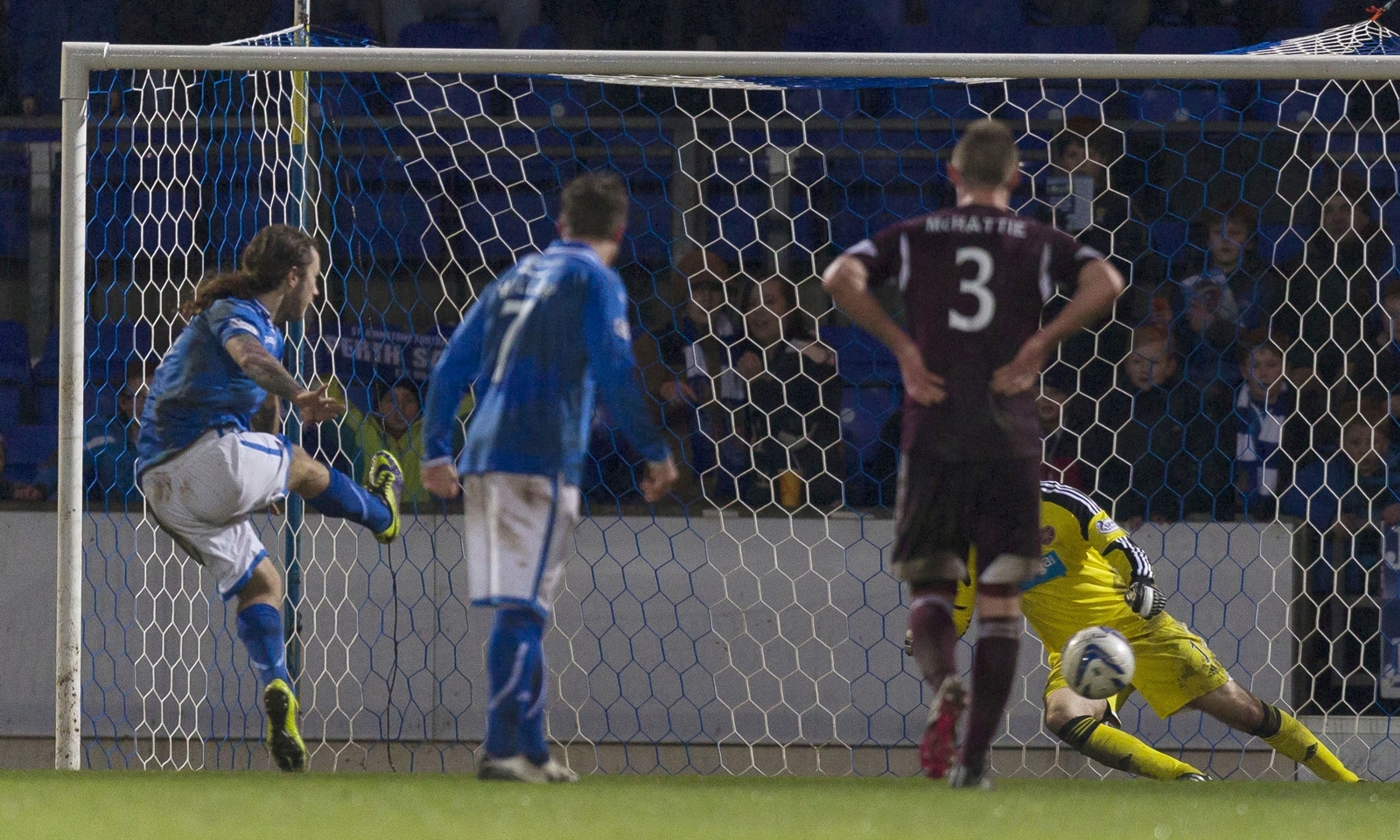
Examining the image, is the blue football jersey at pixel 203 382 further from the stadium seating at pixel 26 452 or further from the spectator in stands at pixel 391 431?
the stadium seating at pixel 26 452

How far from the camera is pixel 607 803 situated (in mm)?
3275

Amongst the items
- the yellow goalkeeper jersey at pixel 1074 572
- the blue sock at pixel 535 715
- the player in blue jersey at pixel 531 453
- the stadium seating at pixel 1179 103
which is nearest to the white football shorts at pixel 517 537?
the player in blue jersey at pixel 531 453

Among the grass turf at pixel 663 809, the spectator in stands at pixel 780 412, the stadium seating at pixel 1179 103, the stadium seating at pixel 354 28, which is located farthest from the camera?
the stadium seating at pixel 354 28

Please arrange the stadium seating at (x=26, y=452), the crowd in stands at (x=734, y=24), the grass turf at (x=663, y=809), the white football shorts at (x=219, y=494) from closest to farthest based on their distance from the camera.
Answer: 1. the grass turf at (x=663, y=809)
2. the white football shorts at (x=219, y=494)
3. the stadium seating at (x=26, y=452)
4. the crowd in stands at (x=734, y=24)

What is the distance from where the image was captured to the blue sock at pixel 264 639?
4746 millimetres

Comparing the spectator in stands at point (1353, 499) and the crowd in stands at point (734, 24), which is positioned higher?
the crowd in stands at point (734, 24)

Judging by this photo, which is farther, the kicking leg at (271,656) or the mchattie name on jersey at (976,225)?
the kicking leg at (271,656)

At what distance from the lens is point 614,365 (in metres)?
3.61

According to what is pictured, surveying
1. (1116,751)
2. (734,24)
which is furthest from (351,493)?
(734,24)

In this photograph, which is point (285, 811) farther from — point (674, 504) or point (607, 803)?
point (674, 504)

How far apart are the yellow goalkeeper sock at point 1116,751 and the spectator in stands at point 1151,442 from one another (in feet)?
4.45

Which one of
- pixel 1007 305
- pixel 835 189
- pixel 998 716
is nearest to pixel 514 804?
pixel 998 716

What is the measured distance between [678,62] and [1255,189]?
3597mm

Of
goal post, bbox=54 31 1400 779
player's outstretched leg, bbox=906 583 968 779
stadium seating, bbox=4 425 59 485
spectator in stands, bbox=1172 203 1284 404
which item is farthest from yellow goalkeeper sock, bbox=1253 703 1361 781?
stadium seating, bbox=4 425 59 485
